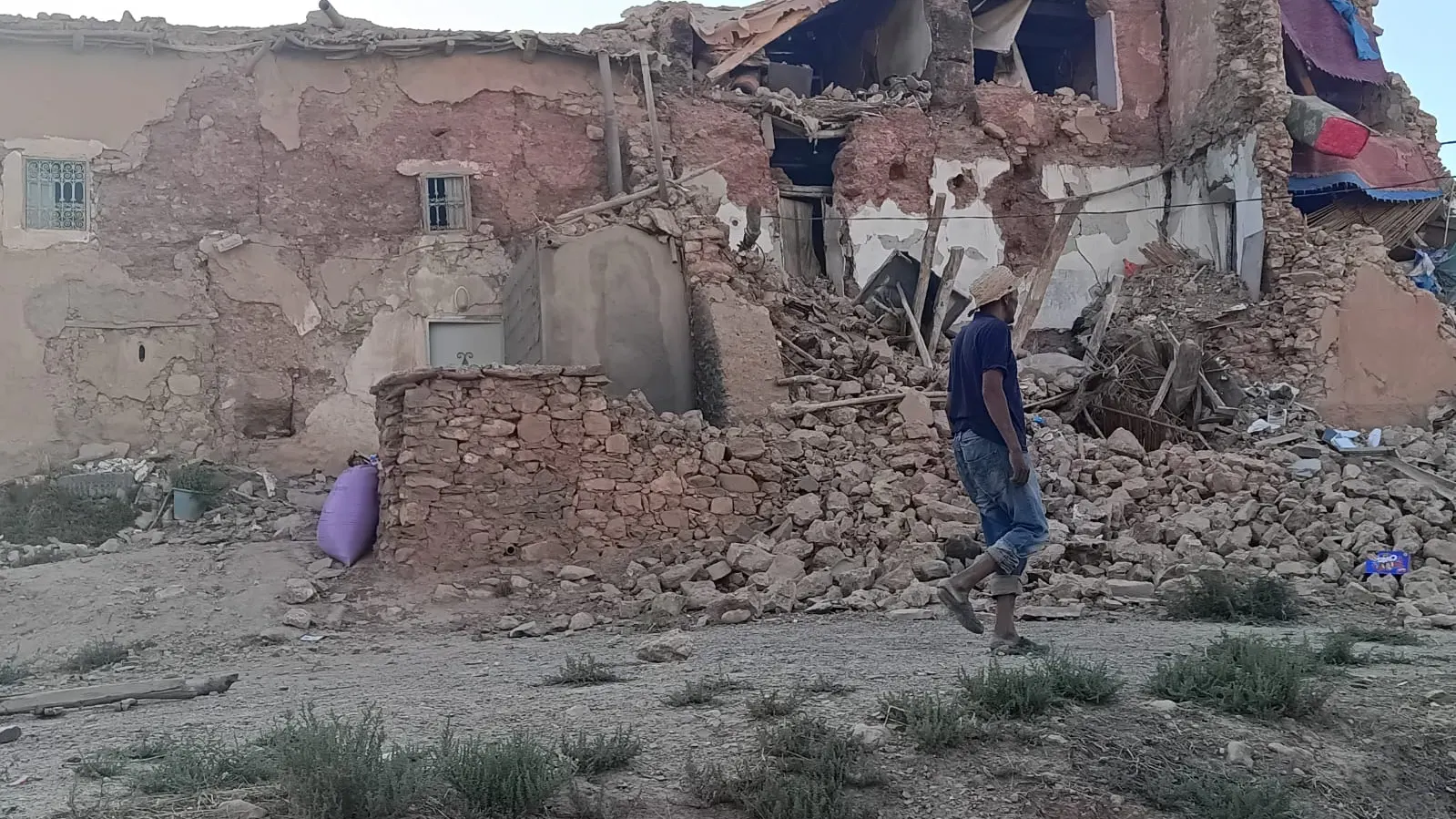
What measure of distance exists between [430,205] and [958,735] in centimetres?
1233

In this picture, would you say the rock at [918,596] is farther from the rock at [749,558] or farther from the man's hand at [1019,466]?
the man's hand at [1019,466]

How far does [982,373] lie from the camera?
4.85 metres

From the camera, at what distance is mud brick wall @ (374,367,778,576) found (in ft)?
27.9

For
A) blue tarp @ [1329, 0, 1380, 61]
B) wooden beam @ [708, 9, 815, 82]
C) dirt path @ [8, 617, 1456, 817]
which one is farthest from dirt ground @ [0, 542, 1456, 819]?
blue tarp @ [1329, 0, 1380, 61]

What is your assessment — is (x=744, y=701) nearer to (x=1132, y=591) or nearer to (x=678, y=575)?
(x=1132, y=591)

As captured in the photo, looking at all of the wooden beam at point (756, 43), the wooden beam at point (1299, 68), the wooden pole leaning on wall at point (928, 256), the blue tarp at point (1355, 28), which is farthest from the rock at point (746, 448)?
the blue tarp at point (1355, 28)

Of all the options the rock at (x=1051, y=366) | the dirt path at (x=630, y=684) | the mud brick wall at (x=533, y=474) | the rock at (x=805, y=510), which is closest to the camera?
the dirt path at (x=630, y=684)

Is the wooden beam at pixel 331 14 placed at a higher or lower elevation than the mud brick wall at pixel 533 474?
higher

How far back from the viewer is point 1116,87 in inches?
664

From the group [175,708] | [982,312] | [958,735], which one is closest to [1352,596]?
[982,312]

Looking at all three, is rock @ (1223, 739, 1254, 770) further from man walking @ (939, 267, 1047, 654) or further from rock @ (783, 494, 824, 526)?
rock @ (783, 494, 824, 526)

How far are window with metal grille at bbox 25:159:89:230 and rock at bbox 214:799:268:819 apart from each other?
41.2ft

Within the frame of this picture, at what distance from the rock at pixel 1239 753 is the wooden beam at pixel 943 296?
10.2 m

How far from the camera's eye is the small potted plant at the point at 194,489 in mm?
11461
